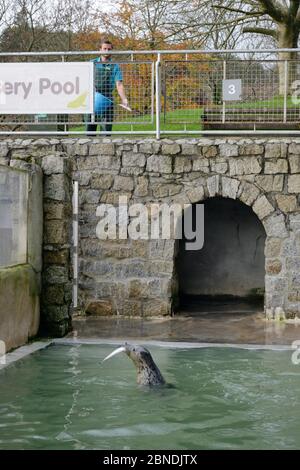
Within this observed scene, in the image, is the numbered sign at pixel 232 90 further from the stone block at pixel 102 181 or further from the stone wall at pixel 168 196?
the stone block at pixel 102 181

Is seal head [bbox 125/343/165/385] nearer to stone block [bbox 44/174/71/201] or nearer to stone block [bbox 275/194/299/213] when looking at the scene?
stone block [bbox 44/174/71/201]

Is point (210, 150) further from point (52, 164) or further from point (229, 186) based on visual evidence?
point (52, 164)

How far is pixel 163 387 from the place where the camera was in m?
6.96

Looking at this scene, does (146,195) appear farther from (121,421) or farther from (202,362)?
(121,421)

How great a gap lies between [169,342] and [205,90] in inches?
175

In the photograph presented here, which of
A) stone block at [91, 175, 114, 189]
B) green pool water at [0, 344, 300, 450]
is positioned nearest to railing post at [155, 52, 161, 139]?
stone block at [91, 175, 114, 189]

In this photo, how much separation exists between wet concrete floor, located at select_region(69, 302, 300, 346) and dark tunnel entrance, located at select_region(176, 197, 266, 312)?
1.20 meters

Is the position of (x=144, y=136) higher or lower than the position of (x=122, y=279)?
higher

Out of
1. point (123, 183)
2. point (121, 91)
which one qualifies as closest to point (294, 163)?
point (123, 183)

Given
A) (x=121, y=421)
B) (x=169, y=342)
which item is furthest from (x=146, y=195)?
(x=121, y=421)

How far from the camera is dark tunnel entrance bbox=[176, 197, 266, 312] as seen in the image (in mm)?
13906

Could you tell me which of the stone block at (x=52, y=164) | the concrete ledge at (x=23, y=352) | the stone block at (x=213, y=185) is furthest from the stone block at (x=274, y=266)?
the concrete ledge at (x=23, y=352)

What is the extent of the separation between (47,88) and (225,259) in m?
4.44
